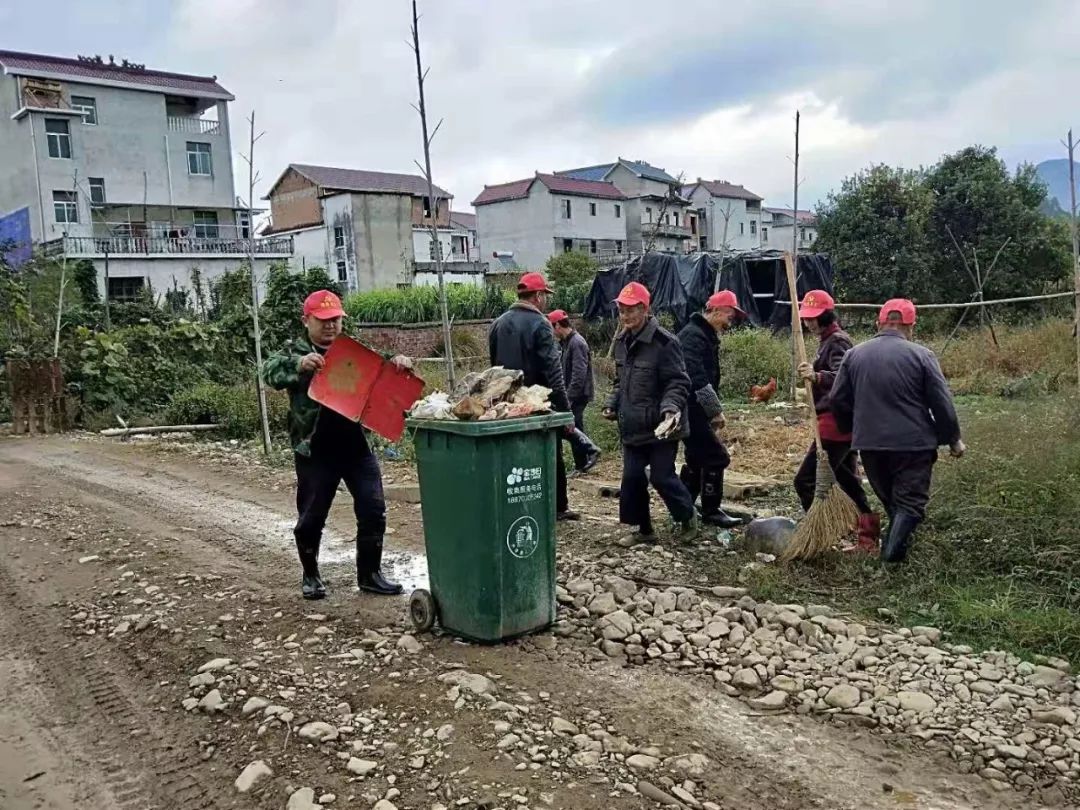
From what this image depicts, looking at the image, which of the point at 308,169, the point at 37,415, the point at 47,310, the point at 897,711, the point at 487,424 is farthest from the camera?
the point at 308,169

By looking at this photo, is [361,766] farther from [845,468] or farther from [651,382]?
[845,468]

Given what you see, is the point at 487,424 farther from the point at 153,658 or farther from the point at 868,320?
the point at 868,320

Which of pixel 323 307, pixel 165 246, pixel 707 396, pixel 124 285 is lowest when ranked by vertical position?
pixel 707 396

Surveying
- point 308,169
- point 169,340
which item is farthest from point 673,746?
point 308,169

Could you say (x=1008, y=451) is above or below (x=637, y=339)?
below

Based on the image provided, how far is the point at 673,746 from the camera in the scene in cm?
320

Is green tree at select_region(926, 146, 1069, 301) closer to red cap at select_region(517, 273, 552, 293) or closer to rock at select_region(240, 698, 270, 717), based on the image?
red cap at select_region(517, 273, 552, 293)

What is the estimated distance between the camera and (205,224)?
114 feet

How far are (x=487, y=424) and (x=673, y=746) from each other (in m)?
1.51

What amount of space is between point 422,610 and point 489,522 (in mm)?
696

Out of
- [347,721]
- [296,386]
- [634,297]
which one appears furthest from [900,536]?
[296,386]

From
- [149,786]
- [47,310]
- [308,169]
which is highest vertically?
[308,169]

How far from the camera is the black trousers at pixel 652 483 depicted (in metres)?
5.37

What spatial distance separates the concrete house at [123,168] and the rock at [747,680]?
2815 cm
